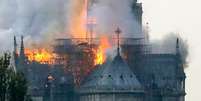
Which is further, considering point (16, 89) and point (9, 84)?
point (16, 89)

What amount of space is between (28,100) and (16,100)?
831 cm

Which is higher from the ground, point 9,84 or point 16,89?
point 9,84

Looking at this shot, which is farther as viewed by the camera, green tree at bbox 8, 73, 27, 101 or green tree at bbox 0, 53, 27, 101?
green tree at bbox 8, 73, 27, 101

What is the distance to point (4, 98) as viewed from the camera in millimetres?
186375

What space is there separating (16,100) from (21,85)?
1.86 metres

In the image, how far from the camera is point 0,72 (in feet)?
611

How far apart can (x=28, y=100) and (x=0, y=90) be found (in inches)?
415

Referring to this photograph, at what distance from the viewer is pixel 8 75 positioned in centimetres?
18762

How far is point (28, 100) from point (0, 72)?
10.9 m

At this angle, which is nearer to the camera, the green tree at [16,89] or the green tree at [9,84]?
the green tree at [9,84]

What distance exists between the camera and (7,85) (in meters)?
187

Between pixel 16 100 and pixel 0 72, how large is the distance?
3.90 m

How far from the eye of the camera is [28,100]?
196250mm

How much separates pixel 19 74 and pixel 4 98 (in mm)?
5455
